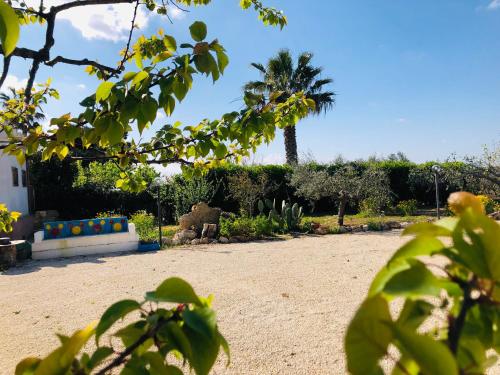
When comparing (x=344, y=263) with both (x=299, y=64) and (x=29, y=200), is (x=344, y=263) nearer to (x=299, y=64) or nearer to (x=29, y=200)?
(x=29, y=200)

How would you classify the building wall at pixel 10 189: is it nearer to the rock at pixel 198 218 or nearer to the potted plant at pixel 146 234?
the potted plant at pixel 146 234

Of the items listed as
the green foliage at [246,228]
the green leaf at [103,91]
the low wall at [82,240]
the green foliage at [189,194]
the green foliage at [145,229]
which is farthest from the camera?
the green foliage at [189,194]

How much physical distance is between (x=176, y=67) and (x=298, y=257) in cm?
721

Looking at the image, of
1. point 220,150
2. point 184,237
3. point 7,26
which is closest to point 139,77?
point 7,26

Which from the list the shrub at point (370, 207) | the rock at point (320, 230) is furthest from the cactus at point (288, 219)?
the shrub at point (370, 207)

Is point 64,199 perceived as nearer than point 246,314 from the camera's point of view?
No

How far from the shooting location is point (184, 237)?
1068 cm

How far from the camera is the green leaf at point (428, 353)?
320 mm

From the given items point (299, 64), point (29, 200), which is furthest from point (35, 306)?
point (299, 64)

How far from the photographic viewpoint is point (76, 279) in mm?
6840

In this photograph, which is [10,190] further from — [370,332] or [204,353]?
[370,332]

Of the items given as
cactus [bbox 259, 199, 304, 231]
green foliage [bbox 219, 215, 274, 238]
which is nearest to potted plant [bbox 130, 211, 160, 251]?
green foliage [bbox 219, 215, 274, 238]

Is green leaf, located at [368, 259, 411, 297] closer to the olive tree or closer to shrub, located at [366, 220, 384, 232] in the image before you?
shrub, located at [366, 220, 384, 232]

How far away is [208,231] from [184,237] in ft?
2.28
